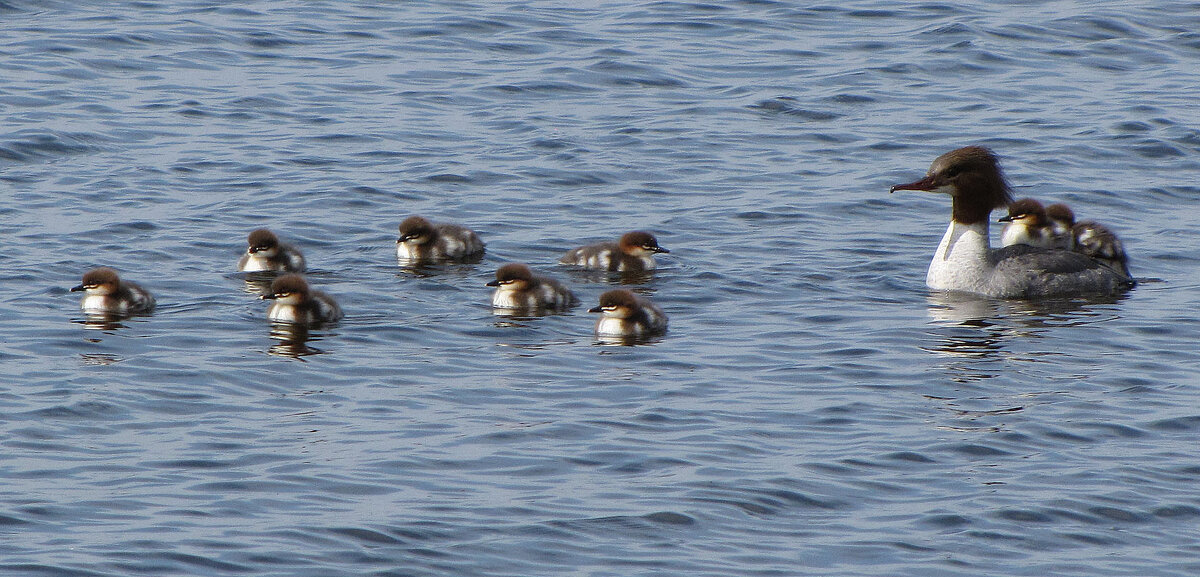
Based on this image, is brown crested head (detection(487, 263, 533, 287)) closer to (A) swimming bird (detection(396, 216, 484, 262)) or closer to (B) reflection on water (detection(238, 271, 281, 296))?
(A) swimming bird (detection(396, 216, 484, 262))

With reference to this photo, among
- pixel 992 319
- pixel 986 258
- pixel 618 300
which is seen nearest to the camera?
pixel 618 300

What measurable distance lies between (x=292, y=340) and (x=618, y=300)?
1.78m

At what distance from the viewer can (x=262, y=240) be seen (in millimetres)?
11352

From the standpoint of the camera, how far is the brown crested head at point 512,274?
34.8ft

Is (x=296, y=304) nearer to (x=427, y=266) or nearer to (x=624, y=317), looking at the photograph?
(x=427, y=266)

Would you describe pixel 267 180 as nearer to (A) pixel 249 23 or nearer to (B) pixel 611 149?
(B) pixel 611 149

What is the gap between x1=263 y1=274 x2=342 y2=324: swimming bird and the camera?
402 inches

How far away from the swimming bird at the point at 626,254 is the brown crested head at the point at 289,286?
2.19m

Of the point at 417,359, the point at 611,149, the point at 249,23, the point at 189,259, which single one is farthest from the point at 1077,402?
the point at 249,23

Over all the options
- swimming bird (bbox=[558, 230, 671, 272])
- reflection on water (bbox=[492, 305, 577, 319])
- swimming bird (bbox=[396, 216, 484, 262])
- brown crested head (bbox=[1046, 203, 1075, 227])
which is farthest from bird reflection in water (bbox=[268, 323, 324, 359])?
brown crested head (bbox=[1046, 203, 1075, 227])

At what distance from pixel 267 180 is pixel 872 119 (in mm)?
5570

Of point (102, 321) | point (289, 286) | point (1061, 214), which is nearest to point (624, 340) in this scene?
point (289, 286)

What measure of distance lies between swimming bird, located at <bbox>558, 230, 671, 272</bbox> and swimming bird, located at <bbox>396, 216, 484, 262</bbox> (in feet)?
2.78

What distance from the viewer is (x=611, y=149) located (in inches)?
596
